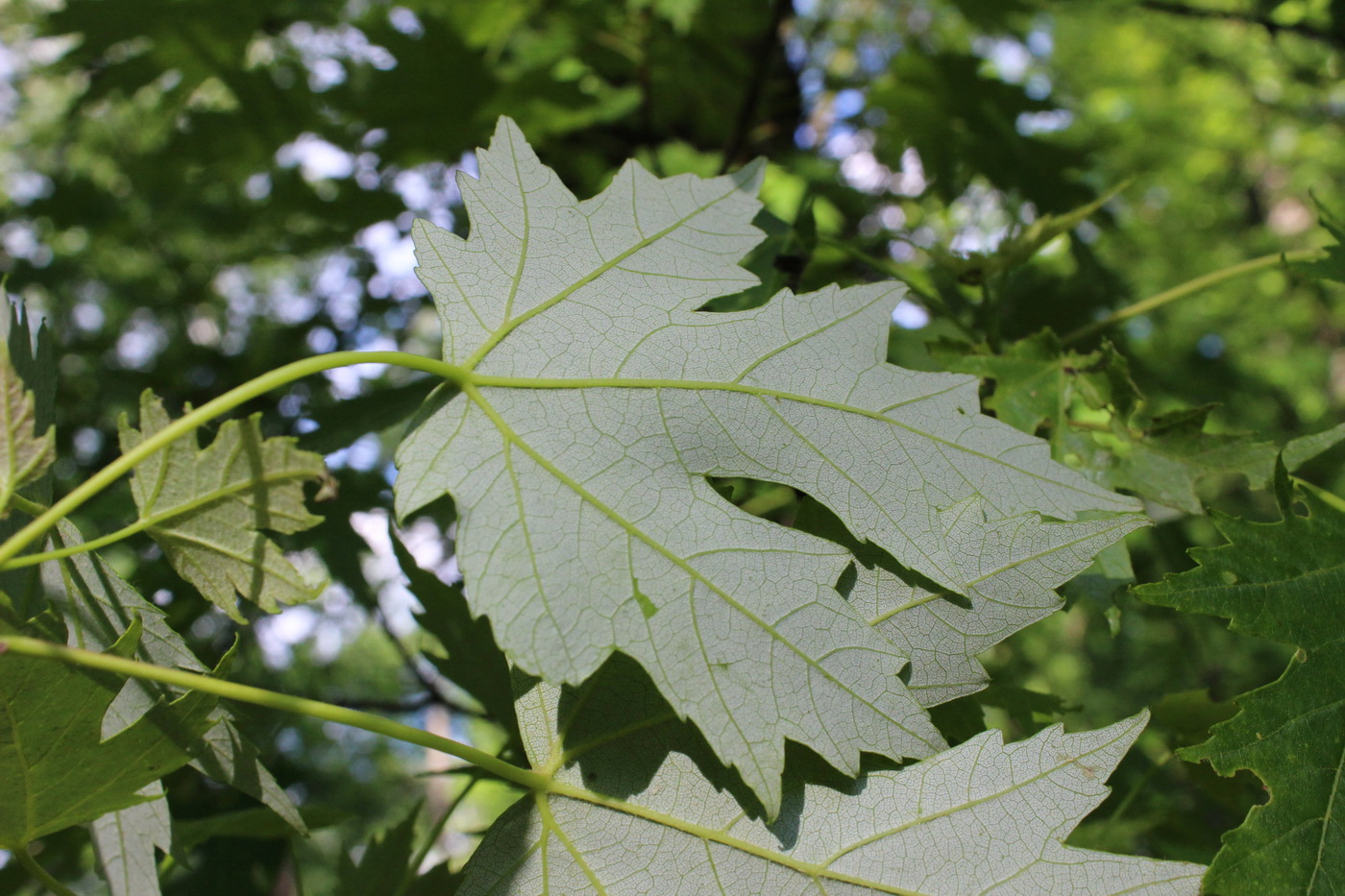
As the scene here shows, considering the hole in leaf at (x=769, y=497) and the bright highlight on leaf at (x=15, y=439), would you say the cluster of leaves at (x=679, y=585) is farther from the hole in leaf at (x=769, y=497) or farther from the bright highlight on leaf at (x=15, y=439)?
the hole in leaf at (x=769, y=497)

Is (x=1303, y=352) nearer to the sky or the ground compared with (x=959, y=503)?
nearer to the ground

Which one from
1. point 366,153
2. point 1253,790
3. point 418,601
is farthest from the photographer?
point 366,153

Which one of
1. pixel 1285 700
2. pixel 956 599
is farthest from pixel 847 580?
pixel 1285 700

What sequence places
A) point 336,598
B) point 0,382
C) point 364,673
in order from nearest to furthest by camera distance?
point 0,382
point 336,598
point 364,673

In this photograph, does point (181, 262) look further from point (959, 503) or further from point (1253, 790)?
point (1253, 790)

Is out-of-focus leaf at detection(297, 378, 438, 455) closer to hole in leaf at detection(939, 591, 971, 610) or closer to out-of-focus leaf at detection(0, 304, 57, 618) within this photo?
out-of-focus leaf at detection(0, 304, 57, 618)

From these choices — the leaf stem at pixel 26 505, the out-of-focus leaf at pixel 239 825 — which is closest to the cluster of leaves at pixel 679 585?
the leaf stem at pixel 26 505

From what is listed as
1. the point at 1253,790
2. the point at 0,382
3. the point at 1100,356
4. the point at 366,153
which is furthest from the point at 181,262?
the point at 1253,790
